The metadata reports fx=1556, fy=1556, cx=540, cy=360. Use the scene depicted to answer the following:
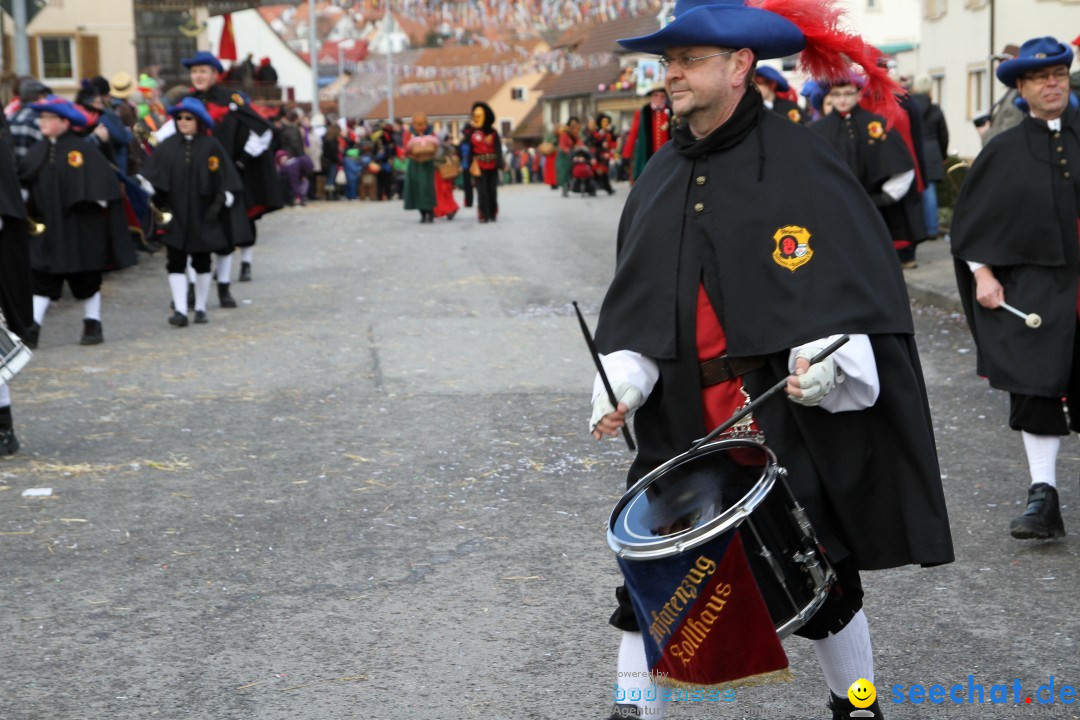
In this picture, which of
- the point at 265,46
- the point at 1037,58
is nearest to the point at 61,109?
the point at 1037,58

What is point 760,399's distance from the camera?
3.33m

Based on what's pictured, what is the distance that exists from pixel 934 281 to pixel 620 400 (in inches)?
410

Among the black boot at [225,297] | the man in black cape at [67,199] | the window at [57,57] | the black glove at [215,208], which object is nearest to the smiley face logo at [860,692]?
Result: the man in black cape at [67,199]

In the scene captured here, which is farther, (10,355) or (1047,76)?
(10,355)

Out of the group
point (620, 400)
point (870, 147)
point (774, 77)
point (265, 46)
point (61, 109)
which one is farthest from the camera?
point (265, 46)

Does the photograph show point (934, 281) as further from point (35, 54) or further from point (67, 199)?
point (35, 54)

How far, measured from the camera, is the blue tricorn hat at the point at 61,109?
1080 cm

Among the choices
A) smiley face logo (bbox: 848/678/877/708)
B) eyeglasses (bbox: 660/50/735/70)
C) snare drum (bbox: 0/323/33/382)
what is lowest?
smiley face logo (bbox: 848/678/877/708)

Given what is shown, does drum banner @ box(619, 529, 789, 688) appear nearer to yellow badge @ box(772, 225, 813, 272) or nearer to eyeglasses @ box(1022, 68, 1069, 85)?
yellow badge @ box(772, 225, 813, 272)

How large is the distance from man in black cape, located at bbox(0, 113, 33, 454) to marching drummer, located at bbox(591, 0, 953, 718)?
5.08 m

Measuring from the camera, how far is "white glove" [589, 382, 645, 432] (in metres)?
3.52

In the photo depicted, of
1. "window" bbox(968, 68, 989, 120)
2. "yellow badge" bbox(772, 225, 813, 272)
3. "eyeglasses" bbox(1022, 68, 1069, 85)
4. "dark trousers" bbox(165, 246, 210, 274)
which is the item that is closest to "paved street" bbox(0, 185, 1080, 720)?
"dark trousers" bbox(165, 246, 210, 274)

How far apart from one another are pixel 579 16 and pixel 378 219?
55.8ft

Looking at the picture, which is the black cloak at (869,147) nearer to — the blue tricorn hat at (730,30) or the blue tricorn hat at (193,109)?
the blue tricorn hat at (193,109)
